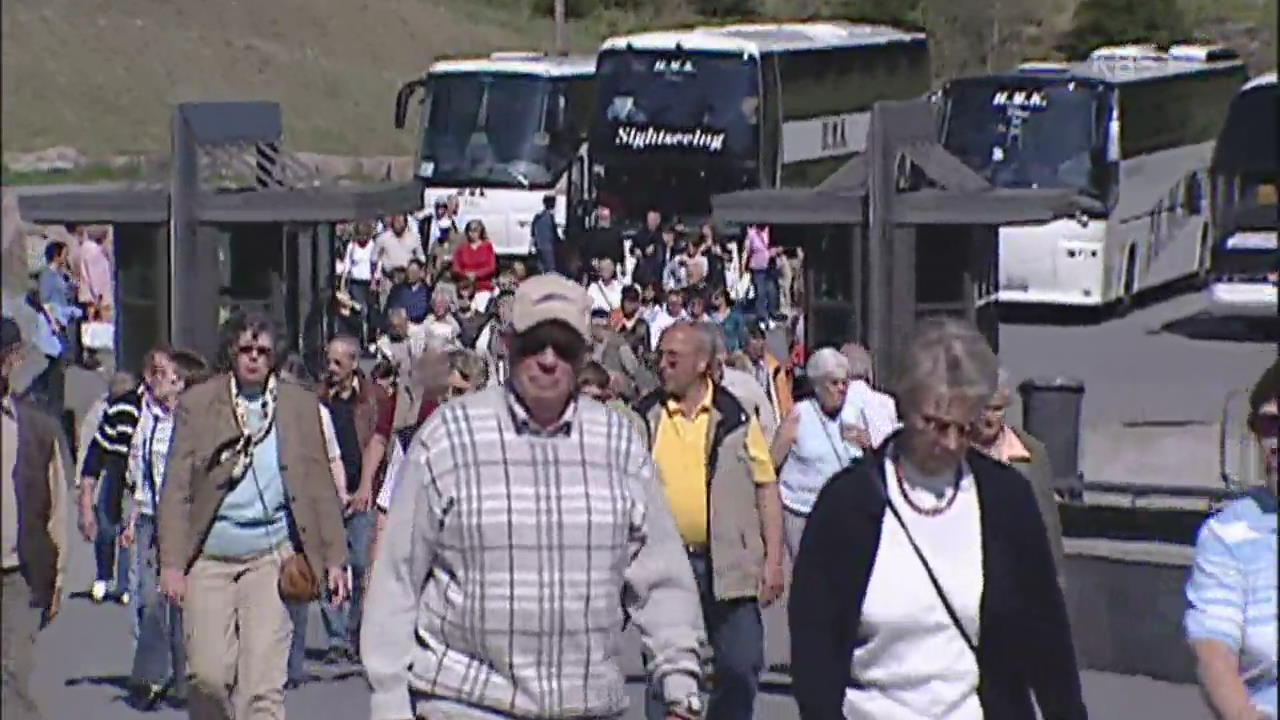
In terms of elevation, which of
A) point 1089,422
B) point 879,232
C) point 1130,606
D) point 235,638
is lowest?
point 1130,606

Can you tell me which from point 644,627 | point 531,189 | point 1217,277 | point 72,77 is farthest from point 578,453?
point 531,189

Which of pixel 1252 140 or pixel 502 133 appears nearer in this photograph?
pixel 1252 140

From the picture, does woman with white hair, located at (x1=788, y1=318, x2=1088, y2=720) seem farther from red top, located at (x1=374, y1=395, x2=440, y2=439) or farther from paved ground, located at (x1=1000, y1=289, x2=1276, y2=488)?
paved ground, located at (x1=1000, y1=289, x2=1276, y2=488)

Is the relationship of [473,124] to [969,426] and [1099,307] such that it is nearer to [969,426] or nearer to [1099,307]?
[1099,307]

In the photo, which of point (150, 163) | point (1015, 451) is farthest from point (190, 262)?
point (1015, 451)

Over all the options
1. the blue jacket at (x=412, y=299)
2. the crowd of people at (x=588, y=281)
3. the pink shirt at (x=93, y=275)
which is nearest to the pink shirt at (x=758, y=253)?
the crowd of people at (x=588, y=281)

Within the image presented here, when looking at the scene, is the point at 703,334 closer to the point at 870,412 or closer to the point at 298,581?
the point at 298,581

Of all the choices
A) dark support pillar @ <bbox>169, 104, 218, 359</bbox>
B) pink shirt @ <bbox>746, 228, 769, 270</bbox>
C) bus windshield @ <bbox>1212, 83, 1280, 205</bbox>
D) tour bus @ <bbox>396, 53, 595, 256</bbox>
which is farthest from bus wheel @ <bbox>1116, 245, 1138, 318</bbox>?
bus windshield @ <bbox>1212, 83, 1280, 205</bbox>

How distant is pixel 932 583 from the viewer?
18.5 feet

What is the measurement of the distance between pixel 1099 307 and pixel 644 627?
1091 inches

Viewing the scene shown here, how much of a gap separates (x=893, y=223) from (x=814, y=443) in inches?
161

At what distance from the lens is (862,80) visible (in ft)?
124

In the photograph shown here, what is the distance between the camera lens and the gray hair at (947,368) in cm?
565

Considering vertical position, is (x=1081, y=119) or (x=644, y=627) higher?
(x=1081, y=119)
